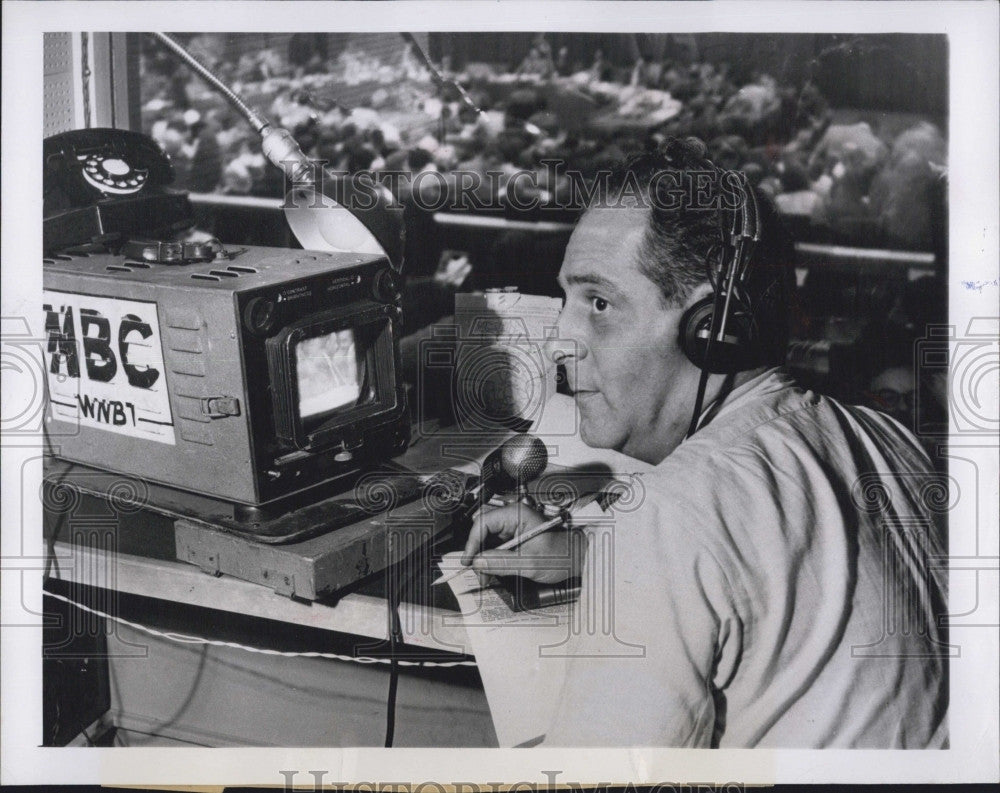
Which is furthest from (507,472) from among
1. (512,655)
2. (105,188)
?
(105,188)

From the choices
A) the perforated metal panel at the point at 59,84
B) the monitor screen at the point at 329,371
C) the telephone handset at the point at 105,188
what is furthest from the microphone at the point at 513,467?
the perforated metal panel at the point at 59,84

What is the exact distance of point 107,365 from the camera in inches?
53.1

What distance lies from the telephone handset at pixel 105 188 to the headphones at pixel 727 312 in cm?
81

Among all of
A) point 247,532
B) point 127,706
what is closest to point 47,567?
point 127,706

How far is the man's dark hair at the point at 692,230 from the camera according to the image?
52.7 inches

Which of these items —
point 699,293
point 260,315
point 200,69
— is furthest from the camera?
point 200,69

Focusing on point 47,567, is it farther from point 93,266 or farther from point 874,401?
point 874,401

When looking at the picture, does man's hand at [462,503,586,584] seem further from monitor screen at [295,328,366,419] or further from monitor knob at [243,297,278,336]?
monitor knob at [243,297,278,336]

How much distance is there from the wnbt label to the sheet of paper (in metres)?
0.49

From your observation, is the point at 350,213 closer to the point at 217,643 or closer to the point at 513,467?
the point at 513,467

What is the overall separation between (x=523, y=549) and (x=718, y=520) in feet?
0.96

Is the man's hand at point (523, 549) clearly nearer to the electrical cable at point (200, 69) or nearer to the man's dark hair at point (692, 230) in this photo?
the man's dark hair at point (692, 230)

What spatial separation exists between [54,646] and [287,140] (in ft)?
2.94

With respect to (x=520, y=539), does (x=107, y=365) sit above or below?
above
